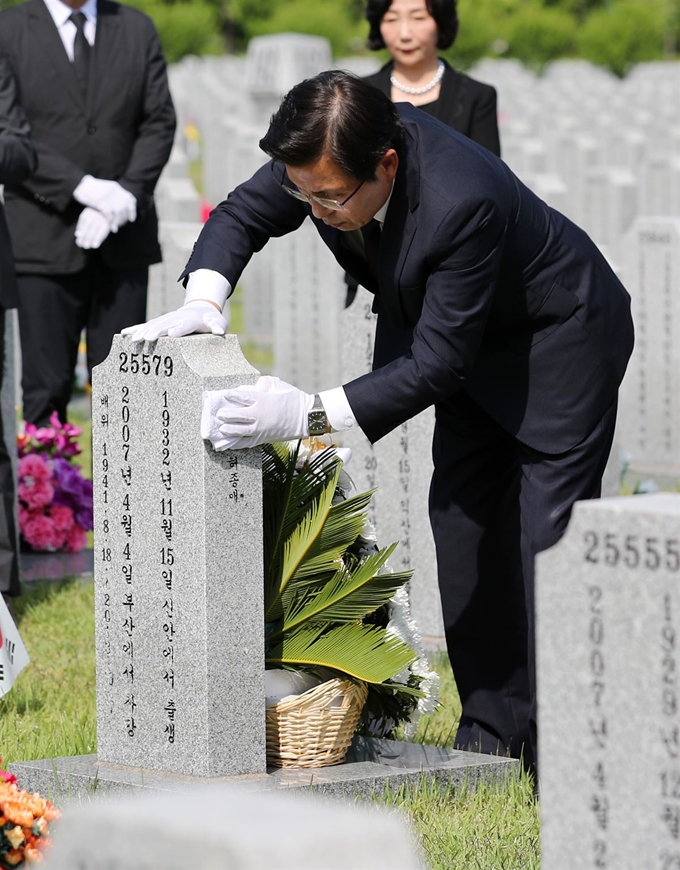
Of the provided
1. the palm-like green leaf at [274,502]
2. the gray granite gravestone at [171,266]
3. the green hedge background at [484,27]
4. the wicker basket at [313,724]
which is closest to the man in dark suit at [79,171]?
the gray granite gravestone at [171,266]

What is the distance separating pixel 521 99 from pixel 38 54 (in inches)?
844

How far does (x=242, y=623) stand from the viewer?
142 inches

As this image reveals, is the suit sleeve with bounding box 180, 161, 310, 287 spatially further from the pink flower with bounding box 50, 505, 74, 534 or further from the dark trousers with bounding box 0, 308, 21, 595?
the pink flower with bounding box 50, 505, 74, 534

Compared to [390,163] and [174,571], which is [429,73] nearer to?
[390,163]

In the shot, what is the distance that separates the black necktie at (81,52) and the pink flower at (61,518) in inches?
61.8

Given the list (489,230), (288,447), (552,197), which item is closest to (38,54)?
(288,447)

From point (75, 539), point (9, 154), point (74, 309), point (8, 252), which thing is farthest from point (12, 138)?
point (75, 539)

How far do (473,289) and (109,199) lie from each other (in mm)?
2806

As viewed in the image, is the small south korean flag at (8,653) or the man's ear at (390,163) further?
the small south korean flag at (8,653)

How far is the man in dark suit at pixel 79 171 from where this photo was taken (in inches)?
241

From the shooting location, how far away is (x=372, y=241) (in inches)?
145

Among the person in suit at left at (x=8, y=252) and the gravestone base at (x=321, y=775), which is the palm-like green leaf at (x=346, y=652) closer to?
the gravestone base at (x=321, y=775)

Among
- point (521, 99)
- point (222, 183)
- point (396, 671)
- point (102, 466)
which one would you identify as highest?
point (521, 99)

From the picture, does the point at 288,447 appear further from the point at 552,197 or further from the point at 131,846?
the point at 552,197
